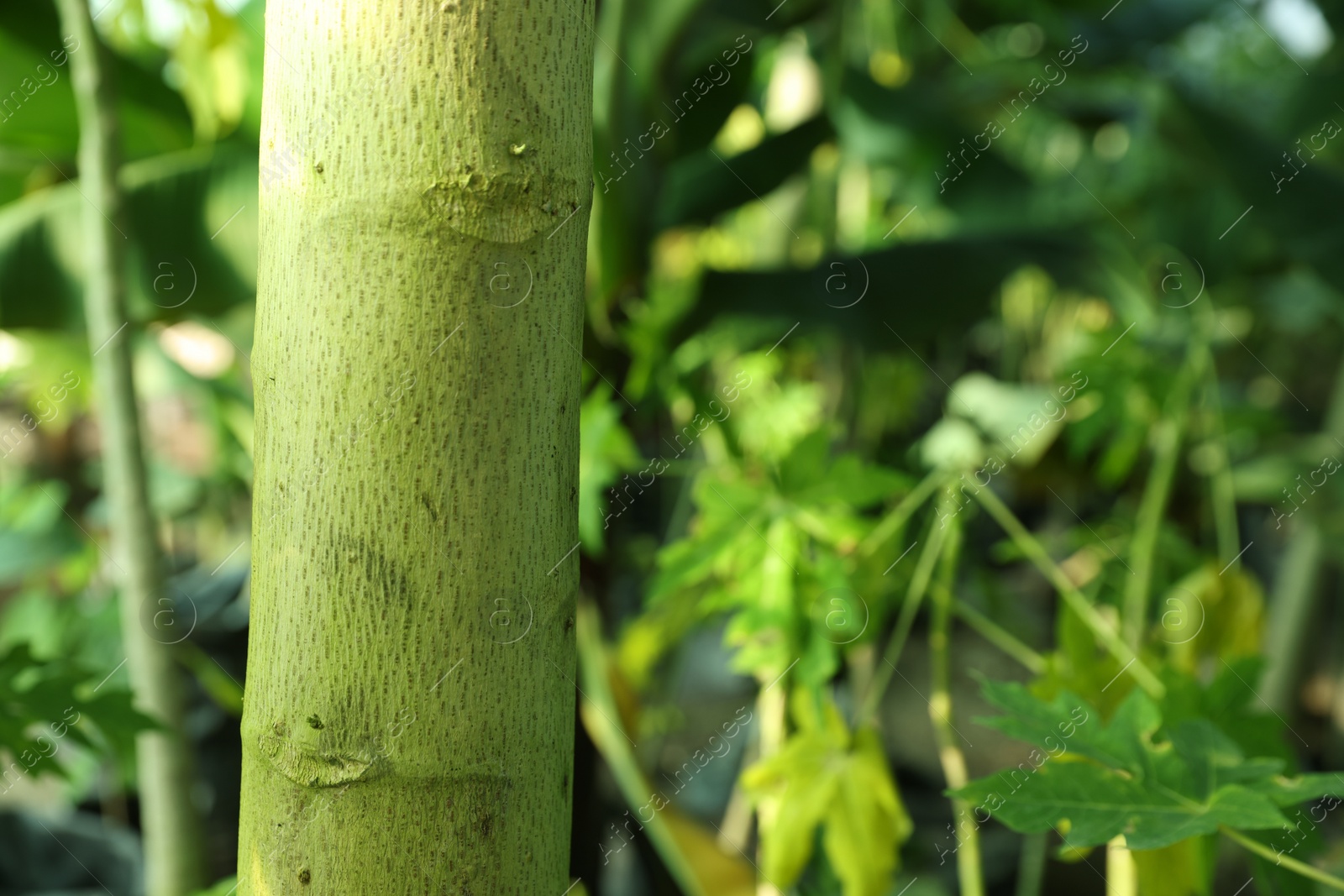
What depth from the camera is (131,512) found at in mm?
589

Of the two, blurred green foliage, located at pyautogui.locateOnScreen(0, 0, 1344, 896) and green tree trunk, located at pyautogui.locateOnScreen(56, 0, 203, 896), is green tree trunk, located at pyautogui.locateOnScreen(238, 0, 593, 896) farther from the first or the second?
green tree trunk, located at pyautogui.locateOnScreen(56, 0, 203, 896)

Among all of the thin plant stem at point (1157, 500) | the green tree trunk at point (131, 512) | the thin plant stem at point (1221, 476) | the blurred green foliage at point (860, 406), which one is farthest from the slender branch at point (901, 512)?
the green tree trunk at point (131, 512)

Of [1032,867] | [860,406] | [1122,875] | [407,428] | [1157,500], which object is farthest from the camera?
[860,406]

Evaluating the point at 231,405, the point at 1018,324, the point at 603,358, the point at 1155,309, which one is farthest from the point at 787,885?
the point at 1018,324

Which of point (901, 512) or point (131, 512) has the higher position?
point (131, 512)

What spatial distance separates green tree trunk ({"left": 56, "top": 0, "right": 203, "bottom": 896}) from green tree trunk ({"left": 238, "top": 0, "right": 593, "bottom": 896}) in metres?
0.38

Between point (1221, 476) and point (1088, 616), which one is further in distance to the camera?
point (1221, 476)

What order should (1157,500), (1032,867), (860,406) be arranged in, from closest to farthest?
(1157,500) → (1032,867) → (860,406)

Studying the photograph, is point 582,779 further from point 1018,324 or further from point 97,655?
point 1018,324

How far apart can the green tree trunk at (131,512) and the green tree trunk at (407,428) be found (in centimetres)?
38

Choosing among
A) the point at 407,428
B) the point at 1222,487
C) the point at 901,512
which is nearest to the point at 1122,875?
the point at 901,512

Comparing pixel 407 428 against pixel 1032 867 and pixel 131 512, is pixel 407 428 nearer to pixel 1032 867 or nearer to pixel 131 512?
pixel 131 512

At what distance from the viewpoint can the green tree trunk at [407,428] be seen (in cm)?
24

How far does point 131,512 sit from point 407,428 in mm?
438
